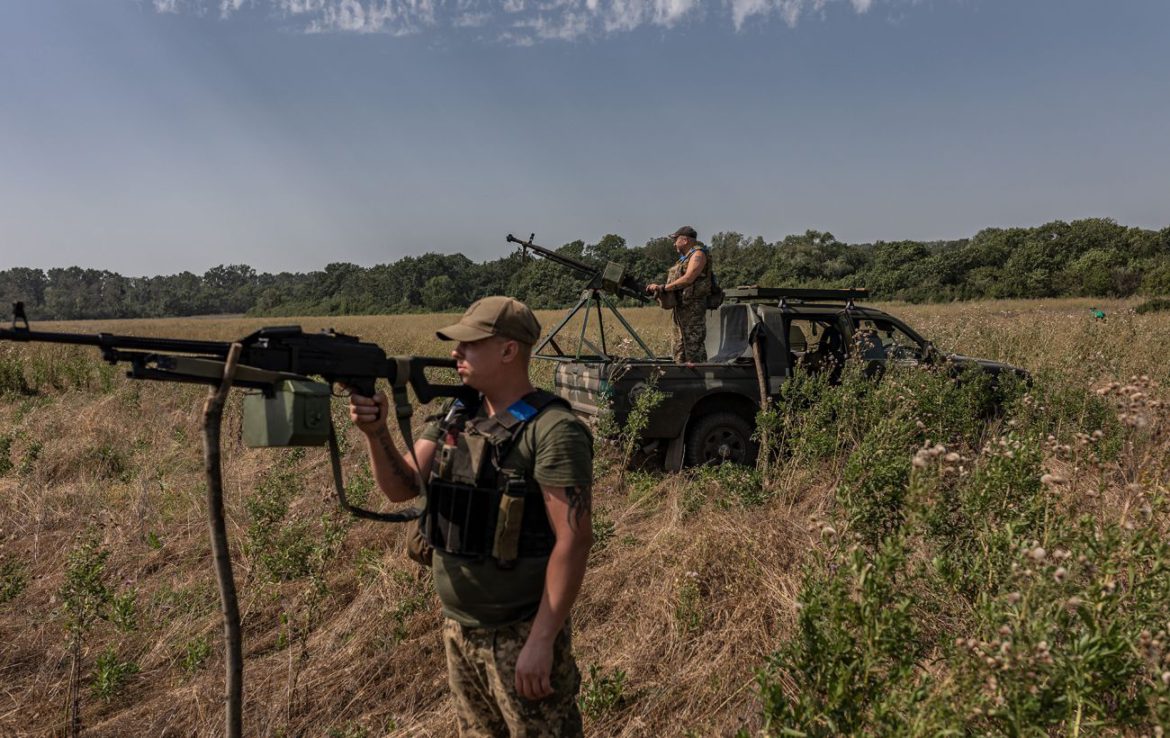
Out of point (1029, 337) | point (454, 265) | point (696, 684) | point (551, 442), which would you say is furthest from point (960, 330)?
point (454, 265)

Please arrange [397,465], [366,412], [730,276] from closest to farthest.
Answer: [366,412]
[397,465]
[730,276]

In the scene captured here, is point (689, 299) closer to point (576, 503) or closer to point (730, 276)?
point (576, 503)

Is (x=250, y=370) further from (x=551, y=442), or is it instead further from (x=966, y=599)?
(x=966, y=599)

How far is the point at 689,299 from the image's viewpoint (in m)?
7.27

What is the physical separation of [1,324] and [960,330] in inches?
493

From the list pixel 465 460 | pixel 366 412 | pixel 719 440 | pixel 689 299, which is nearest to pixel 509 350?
pixel 465 460

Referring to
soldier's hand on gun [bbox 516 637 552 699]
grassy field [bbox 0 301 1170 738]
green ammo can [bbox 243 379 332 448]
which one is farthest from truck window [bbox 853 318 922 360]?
green ammo can [bbox 243 379 332 448]

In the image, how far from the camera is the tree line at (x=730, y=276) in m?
Result: 43.4

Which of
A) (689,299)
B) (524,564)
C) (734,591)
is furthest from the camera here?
(689,299)

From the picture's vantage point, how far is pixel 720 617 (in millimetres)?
3588

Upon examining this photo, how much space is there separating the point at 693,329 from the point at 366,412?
5554 mm

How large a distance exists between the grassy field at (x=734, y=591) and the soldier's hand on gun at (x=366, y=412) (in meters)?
1.40

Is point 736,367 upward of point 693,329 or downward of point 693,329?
downward

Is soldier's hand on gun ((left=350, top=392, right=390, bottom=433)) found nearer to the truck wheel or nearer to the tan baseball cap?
the tan baseball cap
